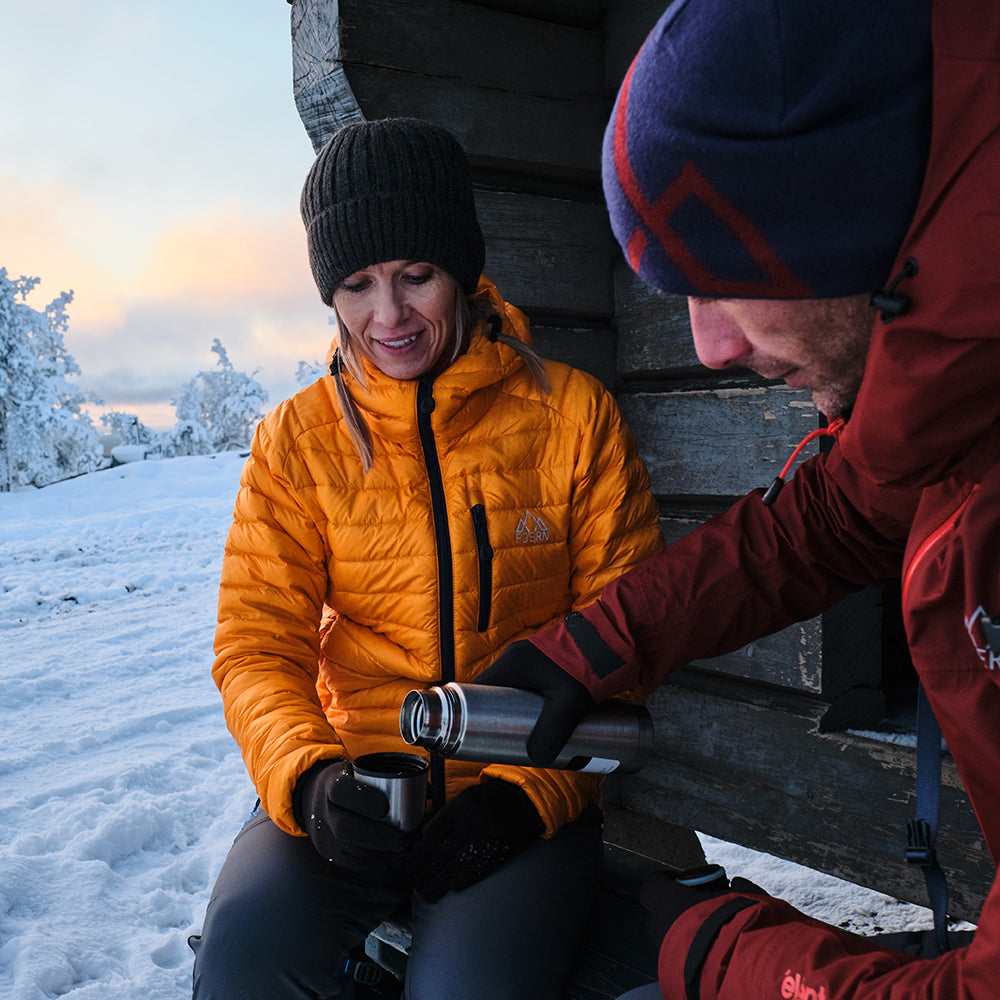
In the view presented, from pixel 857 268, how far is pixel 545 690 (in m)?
0.84

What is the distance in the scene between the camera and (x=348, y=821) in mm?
1423

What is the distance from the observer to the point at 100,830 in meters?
2.75

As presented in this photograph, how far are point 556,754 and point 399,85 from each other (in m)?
1.72

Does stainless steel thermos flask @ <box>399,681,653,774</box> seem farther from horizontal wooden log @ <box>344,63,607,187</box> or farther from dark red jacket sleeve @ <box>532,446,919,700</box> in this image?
horizontal wooden log @ <box>344,63,607,187</box>

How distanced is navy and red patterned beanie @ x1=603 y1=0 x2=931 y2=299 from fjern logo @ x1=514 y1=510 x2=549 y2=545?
913 millimetres

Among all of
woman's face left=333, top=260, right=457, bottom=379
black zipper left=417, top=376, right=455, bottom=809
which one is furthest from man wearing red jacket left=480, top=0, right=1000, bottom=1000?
woman's face left=333, top=260, right=457, bottom=379

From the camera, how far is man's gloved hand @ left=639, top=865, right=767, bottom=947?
120cm

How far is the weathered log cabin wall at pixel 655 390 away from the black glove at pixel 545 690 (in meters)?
0.95

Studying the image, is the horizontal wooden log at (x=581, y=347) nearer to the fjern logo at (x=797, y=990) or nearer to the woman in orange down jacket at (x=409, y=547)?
the woman in orange down jacket at (x=409, y=547)

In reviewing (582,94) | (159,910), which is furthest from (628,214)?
(159,910)

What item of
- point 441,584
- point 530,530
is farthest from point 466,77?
point 441,584

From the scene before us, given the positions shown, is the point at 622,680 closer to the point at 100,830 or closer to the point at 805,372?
A: the point at 805,372

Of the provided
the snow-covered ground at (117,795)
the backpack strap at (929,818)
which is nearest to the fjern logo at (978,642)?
the backpack strap at (929,818)

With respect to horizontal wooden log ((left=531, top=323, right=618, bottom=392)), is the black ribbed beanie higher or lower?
higher
